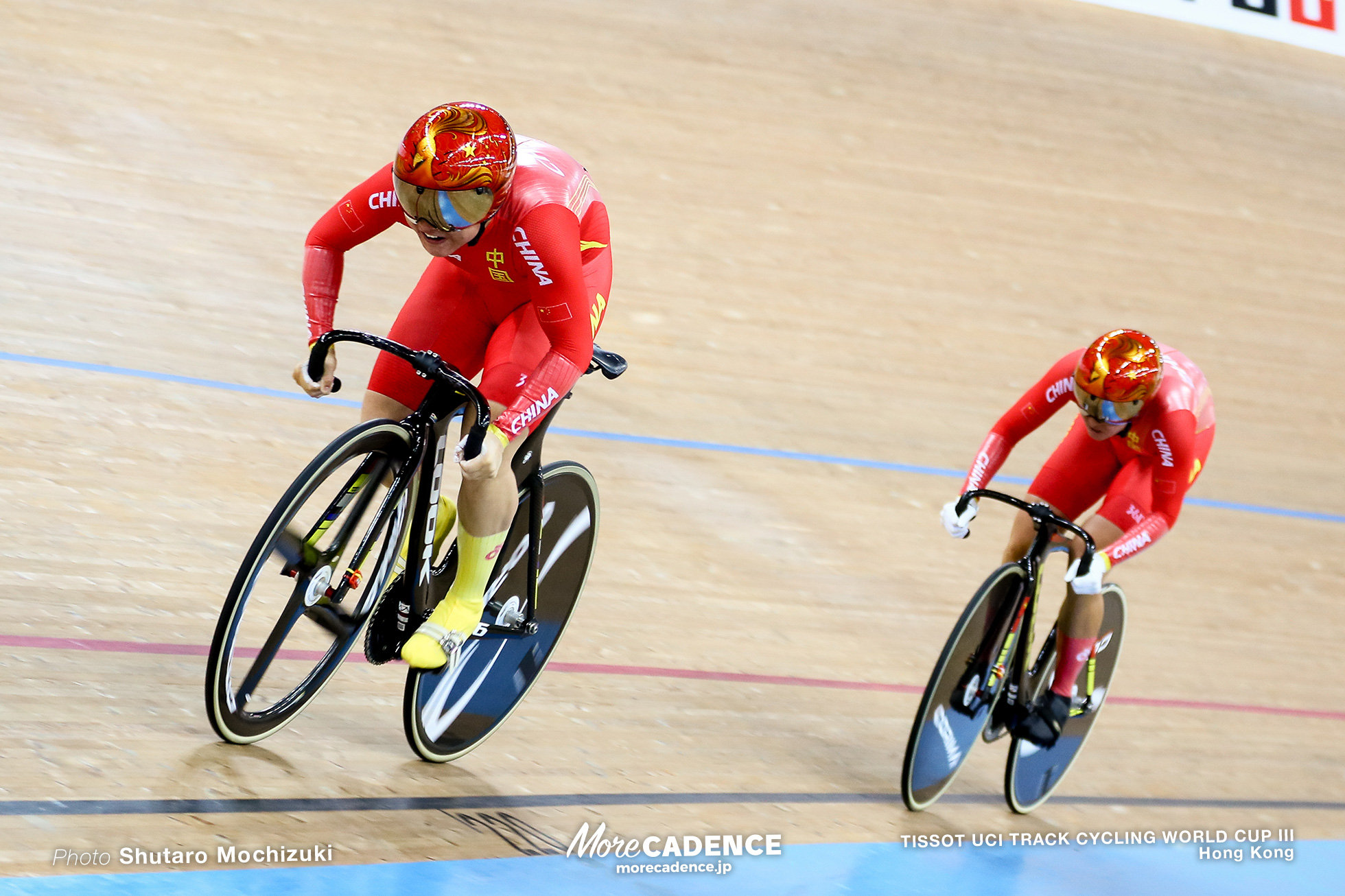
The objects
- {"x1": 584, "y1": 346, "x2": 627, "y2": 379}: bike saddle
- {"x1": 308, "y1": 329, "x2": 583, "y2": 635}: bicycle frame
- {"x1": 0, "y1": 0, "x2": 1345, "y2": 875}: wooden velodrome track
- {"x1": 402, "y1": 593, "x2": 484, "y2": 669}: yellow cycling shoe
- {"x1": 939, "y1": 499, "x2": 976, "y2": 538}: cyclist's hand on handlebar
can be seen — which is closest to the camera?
{"x1": 308, "y1": 329, "x2": 583, "y2": 635}: bicycle frame

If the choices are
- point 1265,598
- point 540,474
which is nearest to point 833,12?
point 1265,598

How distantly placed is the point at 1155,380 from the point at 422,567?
167 cm

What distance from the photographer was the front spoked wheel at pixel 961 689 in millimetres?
2924

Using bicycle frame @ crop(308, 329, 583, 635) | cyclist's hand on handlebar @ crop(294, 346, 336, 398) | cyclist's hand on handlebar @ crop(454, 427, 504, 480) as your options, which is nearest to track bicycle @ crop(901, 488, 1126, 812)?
bicycle frame @ crop(308, 329, 583, 635)

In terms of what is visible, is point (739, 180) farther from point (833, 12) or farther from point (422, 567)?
point (422, 567)

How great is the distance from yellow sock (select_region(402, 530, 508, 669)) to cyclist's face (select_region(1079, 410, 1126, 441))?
143 centimetres

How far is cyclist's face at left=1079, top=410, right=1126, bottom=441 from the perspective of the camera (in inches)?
118

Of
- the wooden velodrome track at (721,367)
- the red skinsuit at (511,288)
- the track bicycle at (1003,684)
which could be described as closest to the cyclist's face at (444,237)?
the red skinsuit at (511,288)

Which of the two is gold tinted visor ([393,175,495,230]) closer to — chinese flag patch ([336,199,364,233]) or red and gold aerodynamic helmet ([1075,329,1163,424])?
chinese flag patch ([336,199,364,233])

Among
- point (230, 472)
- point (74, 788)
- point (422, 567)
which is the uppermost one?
point (422, 567)

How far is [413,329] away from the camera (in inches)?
92.0

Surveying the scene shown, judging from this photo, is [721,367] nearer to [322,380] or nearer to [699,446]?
[699,446]

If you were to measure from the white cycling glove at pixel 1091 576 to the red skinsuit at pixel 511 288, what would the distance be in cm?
130

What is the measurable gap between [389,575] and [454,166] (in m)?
0.74
